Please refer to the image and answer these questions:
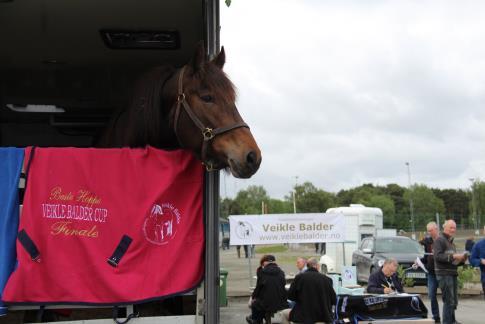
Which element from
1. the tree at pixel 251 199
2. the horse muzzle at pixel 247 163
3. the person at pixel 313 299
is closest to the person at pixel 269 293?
the person at pixel 313 299

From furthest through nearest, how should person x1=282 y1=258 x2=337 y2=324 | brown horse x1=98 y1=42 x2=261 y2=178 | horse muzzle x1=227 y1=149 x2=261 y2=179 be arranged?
person x1=282 y1=258 x2=337 y2=324
brown horse x1=98 y1=42 x2=261 y2=178
horse muzzle x1=227 y1=149 x2=261 y2=179

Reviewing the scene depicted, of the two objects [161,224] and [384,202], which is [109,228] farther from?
[384,202]

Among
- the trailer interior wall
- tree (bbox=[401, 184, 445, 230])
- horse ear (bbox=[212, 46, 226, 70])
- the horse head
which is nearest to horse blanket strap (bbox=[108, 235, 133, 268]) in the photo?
the horse head

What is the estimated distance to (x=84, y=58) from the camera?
5.70 m

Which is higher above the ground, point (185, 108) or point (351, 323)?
point (185, 108)

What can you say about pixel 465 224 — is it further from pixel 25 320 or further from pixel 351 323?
pixel 25 320

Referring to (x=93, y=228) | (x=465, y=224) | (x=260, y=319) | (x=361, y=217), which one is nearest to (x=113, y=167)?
(x=93, y=228)

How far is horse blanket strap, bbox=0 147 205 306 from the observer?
3.03m

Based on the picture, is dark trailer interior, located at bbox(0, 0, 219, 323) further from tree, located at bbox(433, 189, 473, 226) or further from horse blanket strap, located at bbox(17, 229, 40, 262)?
tree, located at bbox(433, 189, 473, 226)

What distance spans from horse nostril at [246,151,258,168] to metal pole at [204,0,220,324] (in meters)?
0.47

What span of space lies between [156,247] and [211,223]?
359mm

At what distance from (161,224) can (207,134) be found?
0.64 meters

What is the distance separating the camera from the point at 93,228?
3123mm

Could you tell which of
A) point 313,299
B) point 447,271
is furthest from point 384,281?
point 313,299
